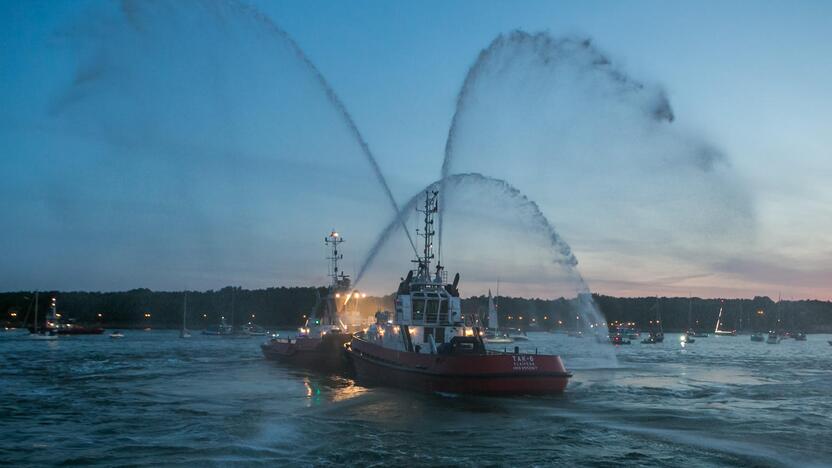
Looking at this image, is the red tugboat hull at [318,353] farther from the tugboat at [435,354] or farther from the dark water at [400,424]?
the dark water at [400,424]

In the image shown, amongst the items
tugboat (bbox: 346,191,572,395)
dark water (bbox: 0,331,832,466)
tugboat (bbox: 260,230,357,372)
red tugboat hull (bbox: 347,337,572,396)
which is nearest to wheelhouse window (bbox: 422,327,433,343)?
tugboat (bbox: 346,191,572,395)

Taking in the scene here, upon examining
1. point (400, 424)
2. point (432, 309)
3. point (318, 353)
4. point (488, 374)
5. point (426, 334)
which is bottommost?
point (400, 424)

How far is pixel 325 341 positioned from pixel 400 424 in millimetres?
31671

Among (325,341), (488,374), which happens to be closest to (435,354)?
(488,374)

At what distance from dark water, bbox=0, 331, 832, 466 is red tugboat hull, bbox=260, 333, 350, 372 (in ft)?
33.3

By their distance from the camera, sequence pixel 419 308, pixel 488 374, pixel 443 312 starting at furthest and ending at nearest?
pixel 443 312 < pixel 419 308 < pixel 488 374

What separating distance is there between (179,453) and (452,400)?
1516 cm

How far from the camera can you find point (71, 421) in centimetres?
2966

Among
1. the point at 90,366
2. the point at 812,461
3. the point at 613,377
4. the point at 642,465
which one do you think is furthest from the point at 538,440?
the point at 90,366

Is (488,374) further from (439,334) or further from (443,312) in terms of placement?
(443,312)

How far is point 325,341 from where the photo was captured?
59.5 m

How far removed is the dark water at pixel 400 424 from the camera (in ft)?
74.1

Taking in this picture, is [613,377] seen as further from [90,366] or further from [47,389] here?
[90,366]

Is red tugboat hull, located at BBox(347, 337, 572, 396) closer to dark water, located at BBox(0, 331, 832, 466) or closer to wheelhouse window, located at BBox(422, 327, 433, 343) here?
dark water, located at BBox(0, 331, 832, 466)
